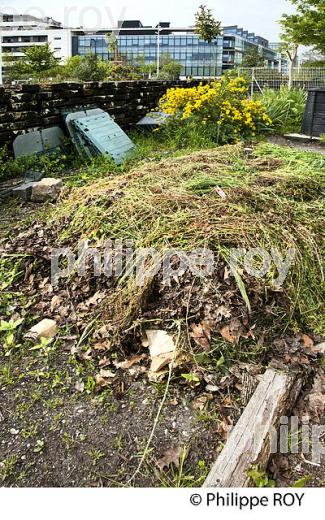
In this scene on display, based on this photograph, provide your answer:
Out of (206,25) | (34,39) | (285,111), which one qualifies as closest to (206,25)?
(206,25)

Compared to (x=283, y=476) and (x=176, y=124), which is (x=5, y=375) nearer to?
(x=283, y=476)

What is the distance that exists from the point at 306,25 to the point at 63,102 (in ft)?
56.7

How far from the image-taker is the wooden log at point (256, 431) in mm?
1659

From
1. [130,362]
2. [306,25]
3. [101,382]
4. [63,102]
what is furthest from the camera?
[306,25]

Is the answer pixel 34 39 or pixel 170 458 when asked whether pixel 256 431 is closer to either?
pixel 170 458

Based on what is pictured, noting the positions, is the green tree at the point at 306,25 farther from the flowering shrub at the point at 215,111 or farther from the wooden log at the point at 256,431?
the wooden log at the point at 256,431

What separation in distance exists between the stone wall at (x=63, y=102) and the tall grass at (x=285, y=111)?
100 inches

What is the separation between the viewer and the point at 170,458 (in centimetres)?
182

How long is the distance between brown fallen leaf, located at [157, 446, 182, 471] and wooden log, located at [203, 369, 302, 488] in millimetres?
183

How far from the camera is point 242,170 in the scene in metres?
4.23

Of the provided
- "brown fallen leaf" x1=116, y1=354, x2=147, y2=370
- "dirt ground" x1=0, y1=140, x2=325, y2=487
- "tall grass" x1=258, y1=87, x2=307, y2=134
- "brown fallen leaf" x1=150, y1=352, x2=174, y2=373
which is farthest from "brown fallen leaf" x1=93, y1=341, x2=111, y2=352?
"tall grass" x1=258, y1=87, x2=307, y2=134

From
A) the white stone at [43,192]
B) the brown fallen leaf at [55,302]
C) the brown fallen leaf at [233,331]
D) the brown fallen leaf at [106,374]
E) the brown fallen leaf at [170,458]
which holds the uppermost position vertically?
the white stone at [43,192]

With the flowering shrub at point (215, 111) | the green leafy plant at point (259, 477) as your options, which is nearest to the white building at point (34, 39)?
the flowering shrub at point (215, 111)

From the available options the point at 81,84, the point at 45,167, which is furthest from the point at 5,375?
the point at 81,84
